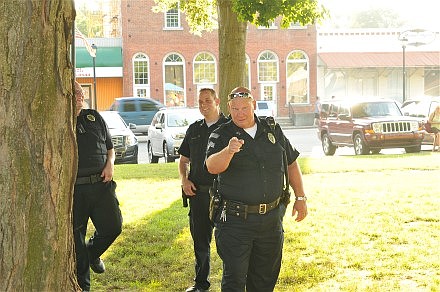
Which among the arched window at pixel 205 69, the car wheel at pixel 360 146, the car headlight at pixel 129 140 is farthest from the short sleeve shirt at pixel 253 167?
the arched window at pixel 205 69

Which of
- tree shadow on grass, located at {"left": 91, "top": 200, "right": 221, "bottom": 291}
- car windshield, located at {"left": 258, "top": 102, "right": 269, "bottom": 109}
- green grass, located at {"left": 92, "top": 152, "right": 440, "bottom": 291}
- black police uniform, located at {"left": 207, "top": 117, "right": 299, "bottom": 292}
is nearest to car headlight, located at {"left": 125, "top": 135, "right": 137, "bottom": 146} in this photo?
green grass, located at {"left": 92, "top": 152, "right": 440, "bottom": 291}

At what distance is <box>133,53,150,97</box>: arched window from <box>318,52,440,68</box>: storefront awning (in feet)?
34.0

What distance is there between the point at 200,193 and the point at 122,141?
1488cm

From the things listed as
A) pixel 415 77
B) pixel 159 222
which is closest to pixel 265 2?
pixel 159 222

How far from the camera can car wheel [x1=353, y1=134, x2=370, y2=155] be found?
2308 centimetres

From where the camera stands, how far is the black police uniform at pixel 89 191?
7.08m

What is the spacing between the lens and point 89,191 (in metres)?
7.12

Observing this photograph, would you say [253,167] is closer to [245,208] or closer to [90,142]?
[245,208]

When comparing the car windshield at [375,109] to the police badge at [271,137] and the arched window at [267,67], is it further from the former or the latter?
the arched window at [267,67]

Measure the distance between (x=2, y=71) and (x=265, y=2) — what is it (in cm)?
783

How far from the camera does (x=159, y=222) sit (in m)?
11.3

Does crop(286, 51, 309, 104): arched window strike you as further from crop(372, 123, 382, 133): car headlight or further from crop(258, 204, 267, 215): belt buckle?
crop(258, 204, 267, 215): belt buckle

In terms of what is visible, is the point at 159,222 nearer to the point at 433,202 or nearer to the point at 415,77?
the point at 433,202

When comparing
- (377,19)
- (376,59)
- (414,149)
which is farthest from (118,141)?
(377,19)
